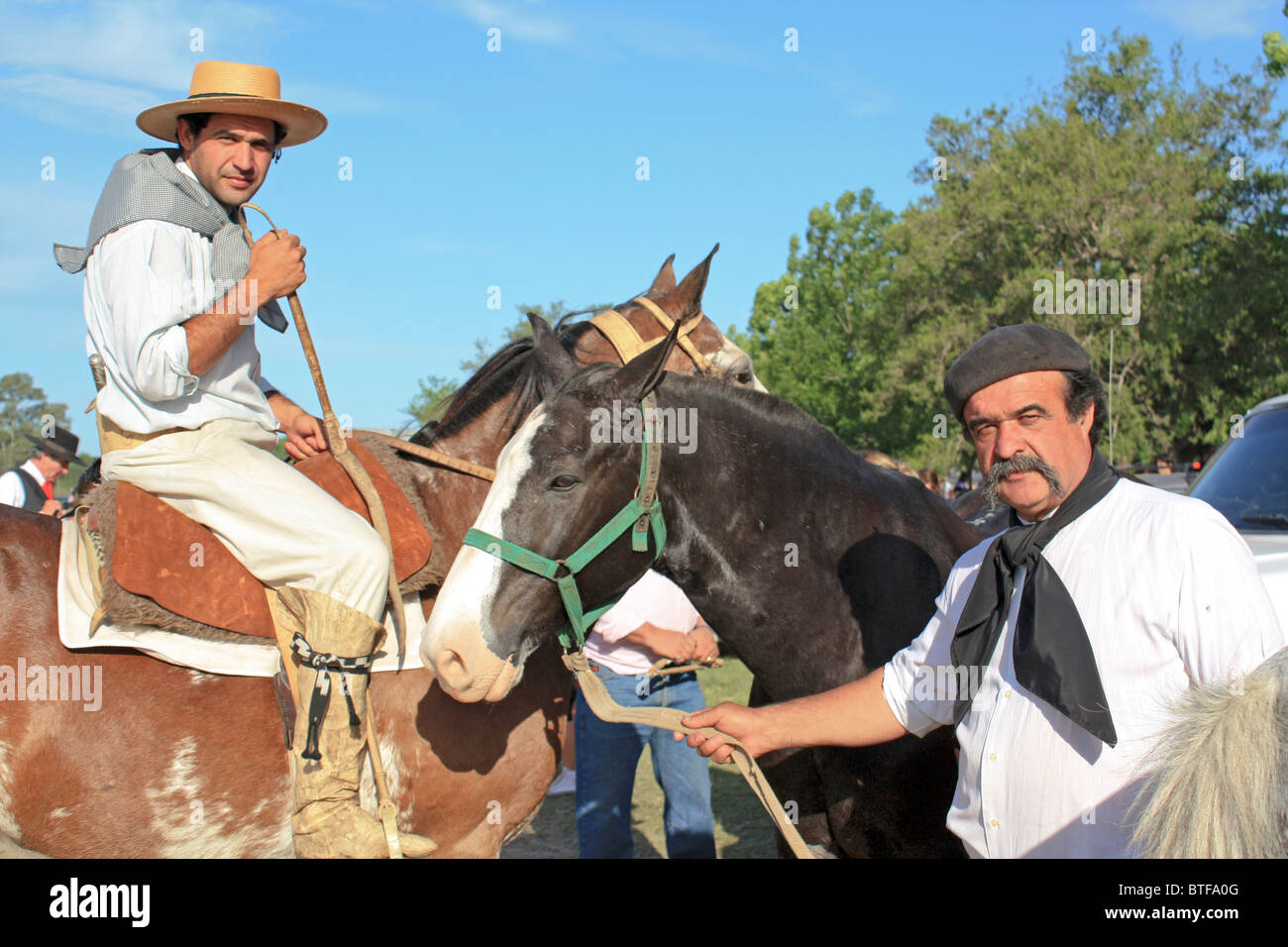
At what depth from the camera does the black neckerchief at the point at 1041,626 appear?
6.32ft

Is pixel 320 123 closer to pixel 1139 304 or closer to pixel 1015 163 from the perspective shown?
pixel 1139 304

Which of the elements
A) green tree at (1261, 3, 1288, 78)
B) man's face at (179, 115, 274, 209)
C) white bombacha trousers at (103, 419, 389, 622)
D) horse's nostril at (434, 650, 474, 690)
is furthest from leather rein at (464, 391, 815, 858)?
green tree at (1261, 3, 1288, 78)

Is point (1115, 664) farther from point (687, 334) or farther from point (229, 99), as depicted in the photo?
point (229, 99)

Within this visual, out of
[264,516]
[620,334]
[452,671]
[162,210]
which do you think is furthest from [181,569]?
[620,334]

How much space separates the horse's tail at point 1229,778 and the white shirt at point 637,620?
2.83 meters

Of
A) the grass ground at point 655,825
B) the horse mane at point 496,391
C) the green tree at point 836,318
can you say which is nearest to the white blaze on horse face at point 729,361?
the horse mane at point 496,391

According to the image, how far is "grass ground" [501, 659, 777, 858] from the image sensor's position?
6164mm

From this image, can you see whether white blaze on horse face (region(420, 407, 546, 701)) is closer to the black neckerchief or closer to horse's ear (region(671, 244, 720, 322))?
the black neckerchief

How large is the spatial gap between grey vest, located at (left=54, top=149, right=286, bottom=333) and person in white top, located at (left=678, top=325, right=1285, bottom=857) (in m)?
2.39

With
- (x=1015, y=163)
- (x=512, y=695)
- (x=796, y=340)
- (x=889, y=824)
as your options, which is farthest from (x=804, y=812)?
(x=796, y=340)

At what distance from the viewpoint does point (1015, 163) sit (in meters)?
28.1

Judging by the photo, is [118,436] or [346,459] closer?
[118,436]

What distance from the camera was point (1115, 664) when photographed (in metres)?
1.94

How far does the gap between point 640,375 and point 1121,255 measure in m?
27.4
